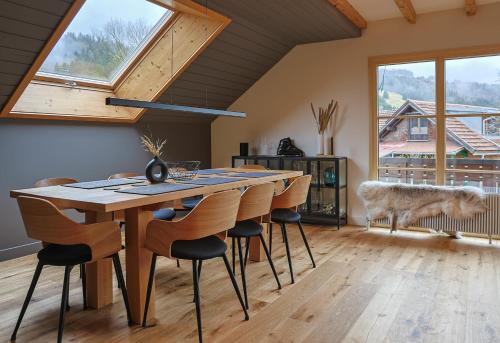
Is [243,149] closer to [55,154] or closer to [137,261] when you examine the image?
[55,154]

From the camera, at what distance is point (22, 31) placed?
3.16 metres

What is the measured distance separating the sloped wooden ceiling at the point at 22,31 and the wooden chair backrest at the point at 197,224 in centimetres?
188

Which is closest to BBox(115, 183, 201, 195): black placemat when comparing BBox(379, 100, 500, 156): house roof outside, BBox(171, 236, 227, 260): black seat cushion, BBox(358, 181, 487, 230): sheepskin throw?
BBox(171, 236, 227, 260): black seat cushion

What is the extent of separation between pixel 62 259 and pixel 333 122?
13.2 ft

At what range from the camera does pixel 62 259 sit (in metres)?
2.37

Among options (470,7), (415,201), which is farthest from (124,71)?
(470,7)

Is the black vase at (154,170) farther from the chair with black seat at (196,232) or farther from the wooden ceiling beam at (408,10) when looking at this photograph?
the wooden ceiling beam at (408,10)

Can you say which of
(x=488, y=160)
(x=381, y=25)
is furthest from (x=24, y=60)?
(x=488, y=160)

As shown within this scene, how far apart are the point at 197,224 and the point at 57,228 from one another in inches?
30.2

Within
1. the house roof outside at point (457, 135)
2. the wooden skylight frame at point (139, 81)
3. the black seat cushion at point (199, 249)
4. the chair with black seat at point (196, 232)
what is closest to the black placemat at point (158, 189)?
the chair with black seat at point (196, 232)

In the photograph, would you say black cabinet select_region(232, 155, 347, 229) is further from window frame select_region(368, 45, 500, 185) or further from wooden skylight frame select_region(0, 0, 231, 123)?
wooden skylight frame select_region(0, 0, 231, 123)

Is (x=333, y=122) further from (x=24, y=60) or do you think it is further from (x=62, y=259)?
(x=62, y=259)

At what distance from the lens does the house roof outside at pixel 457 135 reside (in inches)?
185

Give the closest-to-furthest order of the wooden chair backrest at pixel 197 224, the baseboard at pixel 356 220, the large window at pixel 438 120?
1. the wooden chair backrest at pixel 197 224
2. the large window at pixel 438 120
3. the baseboard at pixel 356 220
